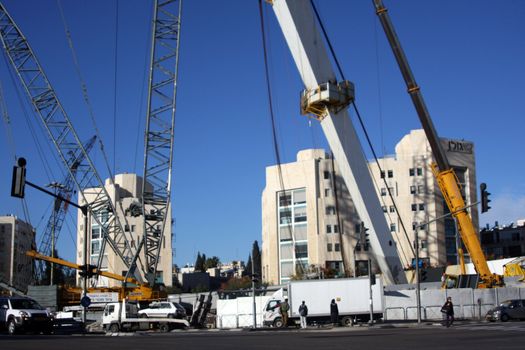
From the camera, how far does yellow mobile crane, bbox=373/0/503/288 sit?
51.9 metres

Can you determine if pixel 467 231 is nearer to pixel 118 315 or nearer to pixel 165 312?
pixel 165 312

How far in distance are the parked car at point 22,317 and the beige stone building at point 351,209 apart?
A: 273 feet

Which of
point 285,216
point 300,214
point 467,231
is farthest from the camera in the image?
point 285,216

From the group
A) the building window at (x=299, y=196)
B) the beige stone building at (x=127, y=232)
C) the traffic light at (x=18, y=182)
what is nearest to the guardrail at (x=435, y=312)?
the traffic light at (x=18, y=182)

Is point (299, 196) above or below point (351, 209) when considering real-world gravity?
above

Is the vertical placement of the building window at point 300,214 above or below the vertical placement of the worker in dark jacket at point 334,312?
above

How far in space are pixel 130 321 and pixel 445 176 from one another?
88.8 feet

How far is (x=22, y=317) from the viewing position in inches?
1236

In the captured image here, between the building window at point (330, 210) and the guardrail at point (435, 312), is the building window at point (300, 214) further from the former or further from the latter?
the guardrail at point (435, 312)

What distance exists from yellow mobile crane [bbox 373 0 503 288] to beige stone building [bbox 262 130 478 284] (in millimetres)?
59926

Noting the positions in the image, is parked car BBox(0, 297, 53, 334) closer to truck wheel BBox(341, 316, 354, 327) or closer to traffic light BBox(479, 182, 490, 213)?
truck wheel BBox(341, 316, 354, 327)

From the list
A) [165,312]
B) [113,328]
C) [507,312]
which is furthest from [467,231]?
[113,328]

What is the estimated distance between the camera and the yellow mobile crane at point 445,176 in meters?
51.9

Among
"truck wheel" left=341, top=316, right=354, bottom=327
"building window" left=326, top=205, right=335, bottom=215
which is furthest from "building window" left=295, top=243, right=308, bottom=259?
"truck wheel" left=341, top=316, right=354, bottom=327
